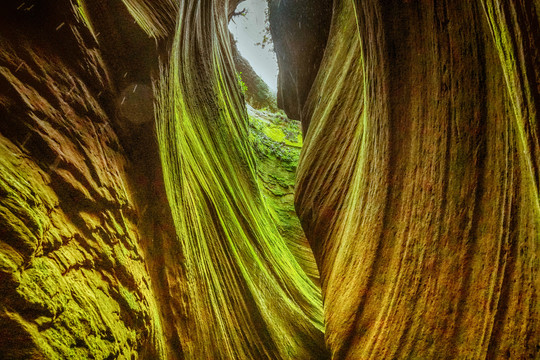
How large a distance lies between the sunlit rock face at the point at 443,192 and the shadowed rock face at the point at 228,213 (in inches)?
0.5

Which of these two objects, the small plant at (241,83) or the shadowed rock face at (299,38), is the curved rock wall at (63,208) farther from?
the small plant at (241,83)

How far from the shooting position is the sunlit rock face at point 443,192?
60.8 inches

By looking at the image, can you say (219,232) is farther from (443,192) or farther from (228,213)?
(443,192)

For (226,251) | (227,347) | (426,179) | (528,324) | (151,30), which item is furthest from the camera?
(226,251)

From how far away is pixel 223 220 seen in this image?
4.05 meters

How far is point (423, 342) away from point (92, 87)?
3.52 m

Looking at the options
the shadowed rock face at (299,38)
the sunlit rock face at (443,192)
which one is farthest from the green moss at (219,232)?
the shadowed rock face at (299,38)

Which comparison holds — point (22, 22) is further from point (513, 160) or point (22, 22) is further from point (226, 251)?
point (513, 160)

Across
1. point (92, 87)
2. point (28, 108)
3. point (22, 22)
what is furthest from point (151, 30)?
point (28, 108)

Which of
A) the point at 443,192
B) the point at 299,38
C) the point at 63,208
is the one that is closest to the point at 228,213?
the point at 63,208

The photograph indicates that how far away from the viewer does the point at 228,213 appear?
4289 mm

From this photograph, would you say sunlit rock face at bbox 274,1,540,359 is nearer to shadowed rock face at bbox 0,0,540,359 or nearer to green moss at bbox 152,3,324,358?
shadowed rock face at bbox 0,0,540,359

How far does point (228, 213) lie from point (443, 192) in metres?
3.00

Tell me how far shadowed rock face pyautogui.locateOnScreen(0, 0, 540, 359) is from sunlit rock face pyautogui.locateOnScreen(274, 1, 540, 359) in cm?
1
